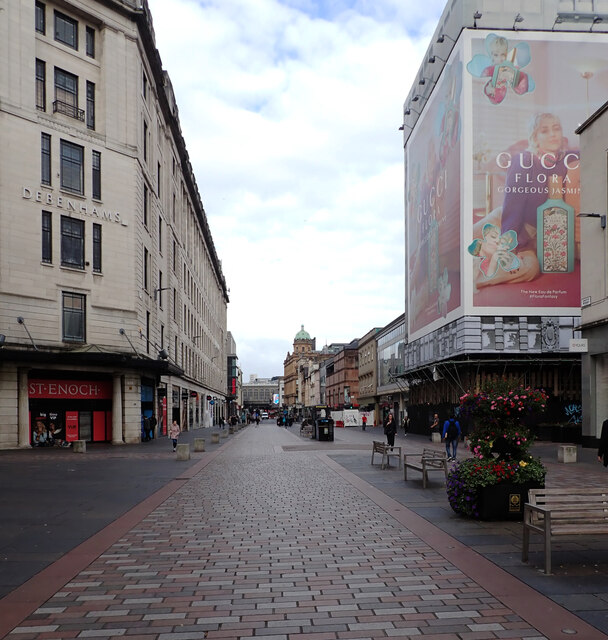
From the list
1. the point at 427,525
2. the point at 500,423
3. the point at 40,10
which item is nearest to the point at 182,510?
the point at 427,525

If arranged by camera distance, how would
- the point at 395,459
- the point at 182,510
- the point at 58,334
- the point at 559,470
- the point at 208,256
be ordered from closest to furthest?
1. the point at 182,510
2. the point at 559,470
3. the point at 395,459
4. the point at 58,334
5. the point at 208,256

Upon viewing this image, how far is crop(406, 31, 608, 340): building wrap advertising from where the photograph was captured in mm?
42219

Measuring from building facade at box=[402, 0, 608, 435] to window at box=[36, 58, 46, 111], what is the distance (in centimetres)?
2468

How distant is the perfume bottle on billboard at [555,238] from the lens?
42.1 meters

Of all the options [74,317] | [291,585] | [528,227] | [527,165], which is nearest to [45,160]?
[74,317]

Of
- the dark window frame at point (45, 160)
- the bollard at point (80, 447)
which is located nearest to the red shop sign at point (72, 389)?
the bollard at point (80, 447)

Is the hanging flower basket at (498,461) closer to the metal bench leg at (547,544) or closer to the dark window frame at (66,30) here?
the metal bench leg at (547,544)

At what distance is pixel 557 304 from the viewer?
4234 cm

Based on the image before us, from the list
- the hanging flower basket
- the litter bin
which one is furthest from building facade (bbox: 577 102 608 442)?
the hanging flower basket

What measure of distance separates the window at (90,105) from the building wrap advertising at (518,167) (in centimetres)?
2222

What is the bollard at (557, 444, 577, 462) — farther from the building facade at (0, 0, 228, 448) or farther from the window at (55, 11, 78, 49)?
the window at (55, 11, 78, 49)

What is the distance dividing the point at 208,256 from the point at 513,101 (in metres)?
52.9

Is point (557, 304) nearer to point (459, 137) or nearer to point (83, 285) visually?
point (459, 137)

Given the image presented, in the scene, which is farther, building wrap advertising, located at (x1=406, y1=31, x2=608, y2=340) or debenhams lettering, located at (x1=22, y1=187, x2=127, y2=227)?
building wrap advertising, located at (x1=406, y1=31, x2=608, y2=340)
